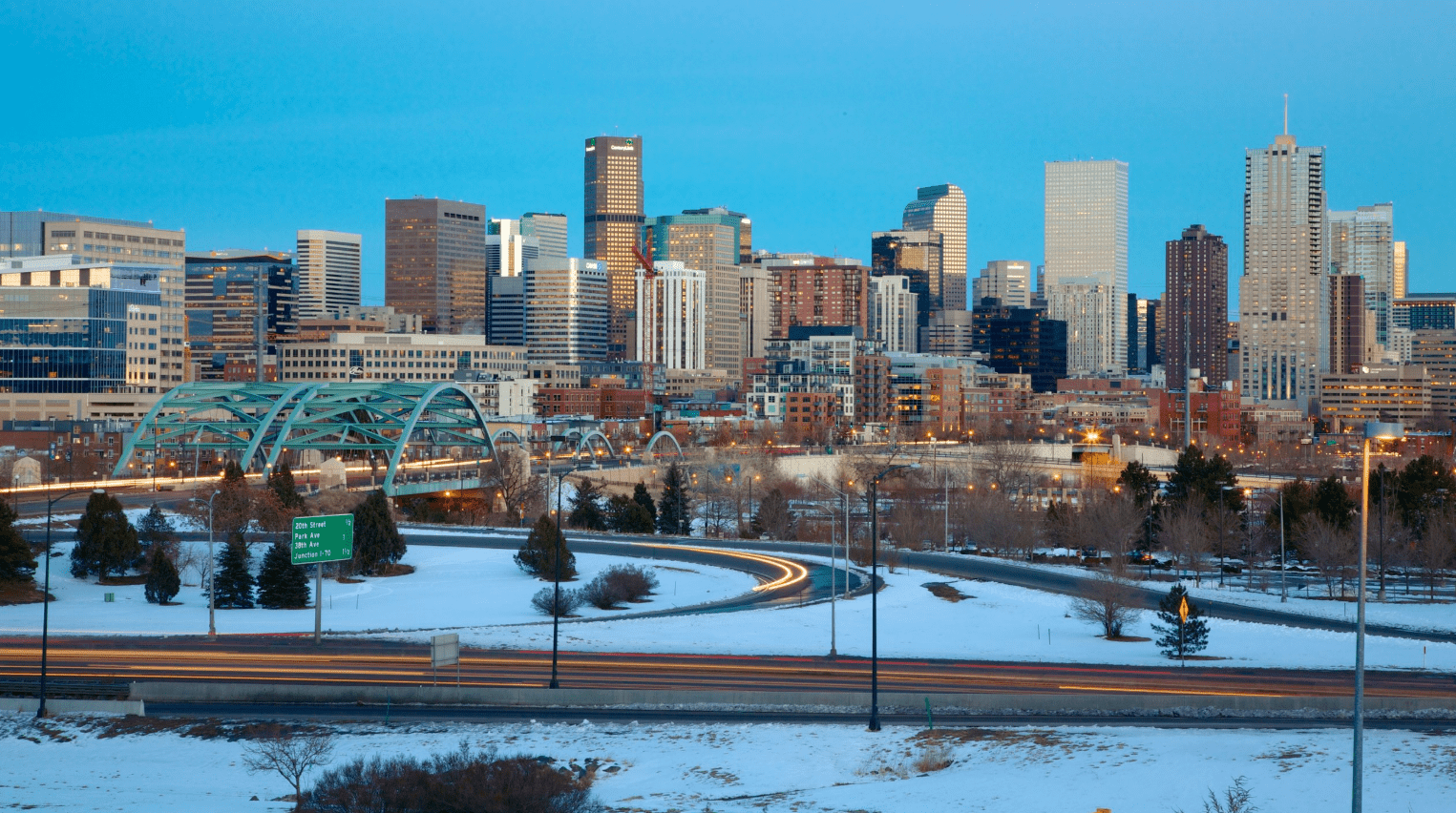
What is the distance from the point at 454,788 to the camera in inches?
1035

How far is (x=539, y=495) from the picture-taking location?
106 metres

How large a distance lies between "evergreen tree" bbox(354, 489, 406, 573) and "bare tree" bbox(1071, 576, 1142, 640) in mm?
32853

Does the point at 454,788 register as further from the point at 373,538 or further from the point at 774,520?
the point at 774,520

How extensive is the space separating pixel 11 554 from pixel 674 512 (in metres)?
47.2

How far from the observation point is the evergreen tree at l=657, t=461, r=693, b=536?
96.0m

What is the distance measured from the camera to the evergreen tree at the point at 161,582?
190 ft

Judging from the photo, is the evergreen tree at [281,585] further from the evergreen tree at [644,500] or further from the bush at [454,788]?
the evergreen tree at [644,500]

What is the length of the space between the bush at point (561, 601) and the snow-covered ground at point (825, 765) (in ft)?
74.5

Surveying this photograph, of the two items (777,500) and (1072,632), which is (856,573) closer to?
(1072,632)

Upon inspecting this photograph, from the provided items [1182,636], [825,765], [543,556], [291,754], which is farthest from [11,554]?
[1182,636]

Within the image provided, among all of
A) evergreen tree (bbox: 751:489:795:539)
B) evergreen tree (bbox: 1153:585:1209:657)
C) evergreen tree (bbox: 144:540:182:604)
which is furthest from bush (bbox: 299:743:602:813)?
evergreen tree (bbox: 751:489:795:539)

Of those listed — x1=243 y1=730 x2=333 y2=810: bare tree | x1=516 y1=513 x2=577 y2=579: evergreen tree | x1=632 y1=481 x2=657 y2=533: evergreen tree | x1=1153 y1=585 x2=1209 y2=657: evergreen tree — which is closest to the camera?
x1=243 y1=730 x2=333 y2=810: bare tree

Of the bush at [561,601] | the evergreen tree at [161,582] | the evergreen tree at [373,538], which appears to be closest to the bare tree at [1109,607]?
the bush at [561,601]

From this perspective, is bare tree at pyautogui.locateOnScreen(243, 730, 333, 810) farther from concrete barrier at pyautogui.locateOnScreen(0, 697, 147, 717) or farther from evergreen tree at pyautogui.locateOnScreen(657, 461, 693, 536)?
evergreen tree at pyautogui.locateOnScreen(657, 461, 693, 536)
